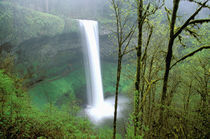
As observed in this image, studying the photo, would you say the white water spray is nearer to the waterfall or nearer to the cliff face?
the waterfall

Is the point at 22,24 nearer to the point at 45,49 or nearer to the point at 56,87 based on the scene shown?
the point at 45,49

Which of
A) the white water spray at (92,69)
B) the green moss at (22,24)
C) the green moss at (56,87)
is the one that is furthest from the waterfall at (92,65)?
the green moss at (22,24)

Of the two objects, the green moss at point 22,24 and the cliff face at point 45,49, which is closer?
the green moss at point 22,24

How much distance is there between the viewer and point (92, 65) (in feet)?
87.1

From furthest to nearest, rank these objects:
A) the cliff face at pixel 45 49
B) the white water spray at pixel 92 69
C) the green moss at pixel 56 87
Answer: the white water spray at pixel 92 69
the green moss at pixel 56 87
the cliff face at pixel 45 49

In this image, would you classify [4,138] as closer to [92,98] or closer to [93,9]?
[92,98]

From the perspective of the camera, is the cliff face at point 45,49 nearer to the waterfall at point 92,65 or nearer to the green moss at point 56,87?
the green moss at point 56,87

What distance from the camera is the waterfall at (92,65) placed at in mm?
25214

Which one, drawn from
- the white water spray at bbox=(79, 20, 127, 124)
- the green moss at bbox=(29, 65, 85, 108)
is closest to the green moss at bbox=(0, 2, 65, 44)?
the white water spray at bbox=(79, 20, 127, 124)

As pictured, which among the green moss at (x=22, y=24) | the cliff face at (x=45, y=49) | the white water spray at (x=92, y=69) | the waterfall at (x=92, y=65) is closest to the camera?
the green moss at (x=22, y=24)

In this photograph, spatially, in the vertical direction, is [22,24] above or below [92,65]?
above

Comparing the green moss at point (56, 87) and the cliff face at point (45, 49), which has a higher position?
the cliff face at point (45, 49)

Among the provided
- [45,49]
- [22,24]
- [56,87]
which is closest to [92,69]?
[56,87]

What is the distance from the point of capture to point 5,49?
16188mm
